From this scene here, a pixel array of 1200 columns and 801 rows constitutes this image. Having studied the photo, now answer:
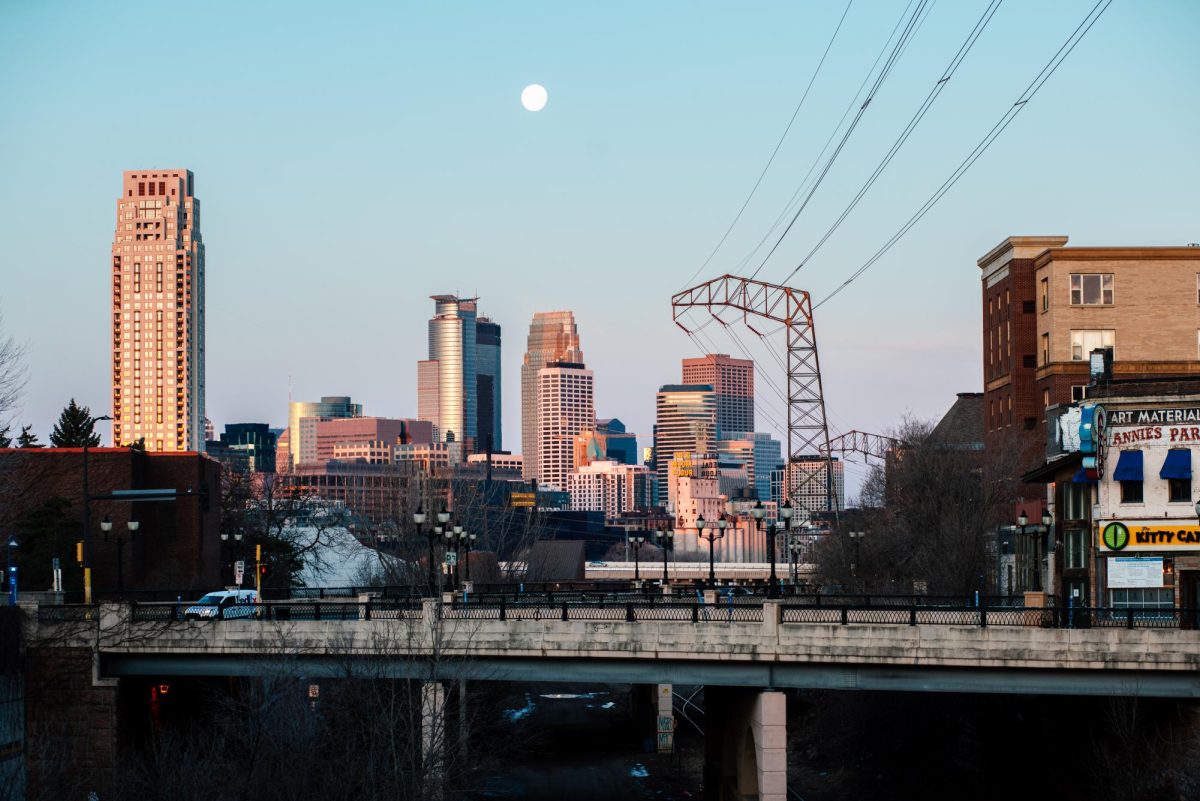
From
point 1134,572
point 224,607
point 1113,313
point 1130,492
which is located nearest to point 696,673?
point 224,607

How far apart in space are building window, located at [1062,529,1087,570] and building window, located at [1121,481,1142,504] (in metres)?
2.93

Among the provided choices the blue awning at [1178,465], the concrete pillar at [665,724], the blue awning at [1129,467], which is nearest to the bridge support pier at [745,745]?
the concrete pillar at [665,724]

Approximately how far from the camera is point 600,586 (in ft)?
238

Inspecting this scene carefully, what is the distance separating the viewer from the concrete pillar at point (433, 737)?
44312 mm

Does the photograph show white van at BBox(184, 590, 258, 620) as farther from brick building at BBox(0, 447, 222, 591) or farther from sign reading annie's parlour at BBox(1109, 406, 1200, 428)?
sign reading annie's parlour at BBox(1109, 406, 1200, 428)

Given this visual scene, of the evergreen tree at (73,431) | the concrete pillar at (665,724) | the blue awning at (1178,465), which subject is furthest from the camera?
the evergreen tree at (73,431)

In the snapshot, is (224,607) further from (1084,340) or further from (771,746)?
(1084,340)

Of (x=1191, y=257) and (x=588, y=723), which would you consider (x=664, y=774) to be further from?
(x=1191, y=257)

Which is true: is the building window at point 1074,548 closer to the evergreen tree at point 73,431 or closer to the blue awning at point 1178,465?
the blue awning at point 1178,465

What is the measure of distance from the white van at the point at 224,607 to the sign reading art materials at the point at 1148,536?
2919 cm

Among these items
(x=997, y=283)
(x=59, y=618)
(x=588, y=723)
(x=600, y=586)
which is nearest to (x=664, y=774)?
(x=600, y=586)

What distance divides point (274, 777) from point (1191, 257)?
218ft

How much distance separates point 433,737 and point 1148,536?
25742 millimetres

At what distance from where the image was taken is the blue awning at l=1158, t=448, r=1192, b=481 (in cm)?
5306
